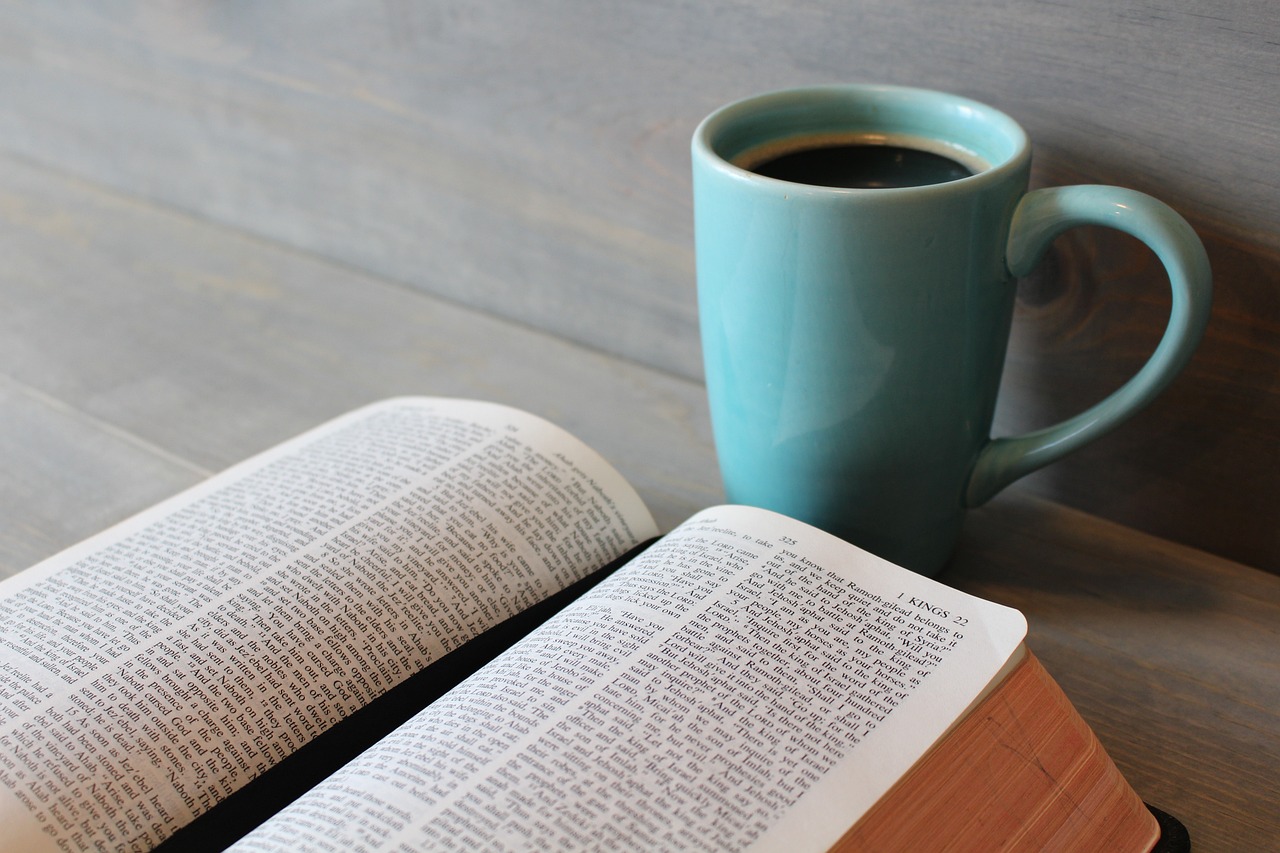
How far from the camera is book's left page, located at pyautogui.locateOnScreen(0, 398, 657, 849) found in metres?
0.35

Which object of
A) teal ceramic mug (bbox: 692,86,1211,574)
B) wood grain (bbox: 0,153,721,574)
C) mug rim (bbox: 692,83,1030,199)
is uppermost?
mug rim (bbox: 692,83,1030,199)

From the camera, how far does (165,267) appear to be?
0.81 metres

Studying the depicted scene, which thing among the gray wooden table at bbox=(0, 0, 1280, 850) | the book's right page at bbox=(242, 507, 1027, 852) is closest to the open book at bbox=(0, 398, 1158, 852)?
the book's right page at bbox=(242, 507, 1027, 852)

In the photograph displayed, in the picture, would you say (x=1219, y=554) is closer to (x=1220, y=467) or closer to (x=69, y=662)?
(x=1220, y=467)

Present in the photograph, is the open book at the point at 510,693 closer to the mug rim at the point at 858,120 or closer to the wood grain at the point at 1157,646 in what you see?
the wood grain at the point at 1157,646

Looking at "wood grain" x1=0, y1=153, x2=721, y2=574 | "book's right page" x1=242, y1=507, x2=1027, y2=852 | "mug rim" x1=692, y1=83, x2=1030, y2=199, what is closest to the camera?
"book's right page" x1=242, y1=507, x2=1027, y2=852

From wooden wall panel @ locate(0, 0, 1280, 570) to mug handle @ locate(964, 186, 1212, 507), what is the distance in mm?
73

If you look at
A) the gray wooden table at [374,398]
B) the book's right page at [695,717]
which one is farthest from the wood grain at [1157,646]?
the book's right page at [695,717]

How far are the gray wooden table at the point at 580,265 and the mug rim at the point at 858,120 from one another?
0.05m

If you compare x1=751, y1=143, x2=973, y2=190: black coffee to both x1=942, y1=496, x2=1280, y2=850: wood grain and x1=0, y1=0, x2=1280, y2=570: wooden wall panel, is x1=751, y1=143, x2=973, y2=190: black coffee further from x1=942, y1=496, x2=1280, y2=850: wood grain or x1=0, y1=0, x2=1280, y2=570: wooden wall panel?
x1=942, y1=496, x2=1280, y2=850: wood grain

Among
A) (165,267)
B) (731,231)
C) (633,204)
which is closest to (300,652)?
(731,231)

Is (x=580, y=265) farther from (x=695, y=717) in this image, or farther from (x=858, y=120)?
(x=695, y=717)

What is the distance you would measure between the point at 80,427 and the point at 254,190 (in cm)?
28

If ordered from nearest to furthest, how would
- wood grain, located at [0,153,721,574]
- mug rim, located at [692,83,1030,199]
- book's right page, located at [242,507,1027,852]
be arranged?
book's right page, located at [242,507,1027,852]
mug rim, located at [692,83,1030,199]
wood grain, located at [0,153,721,574]
